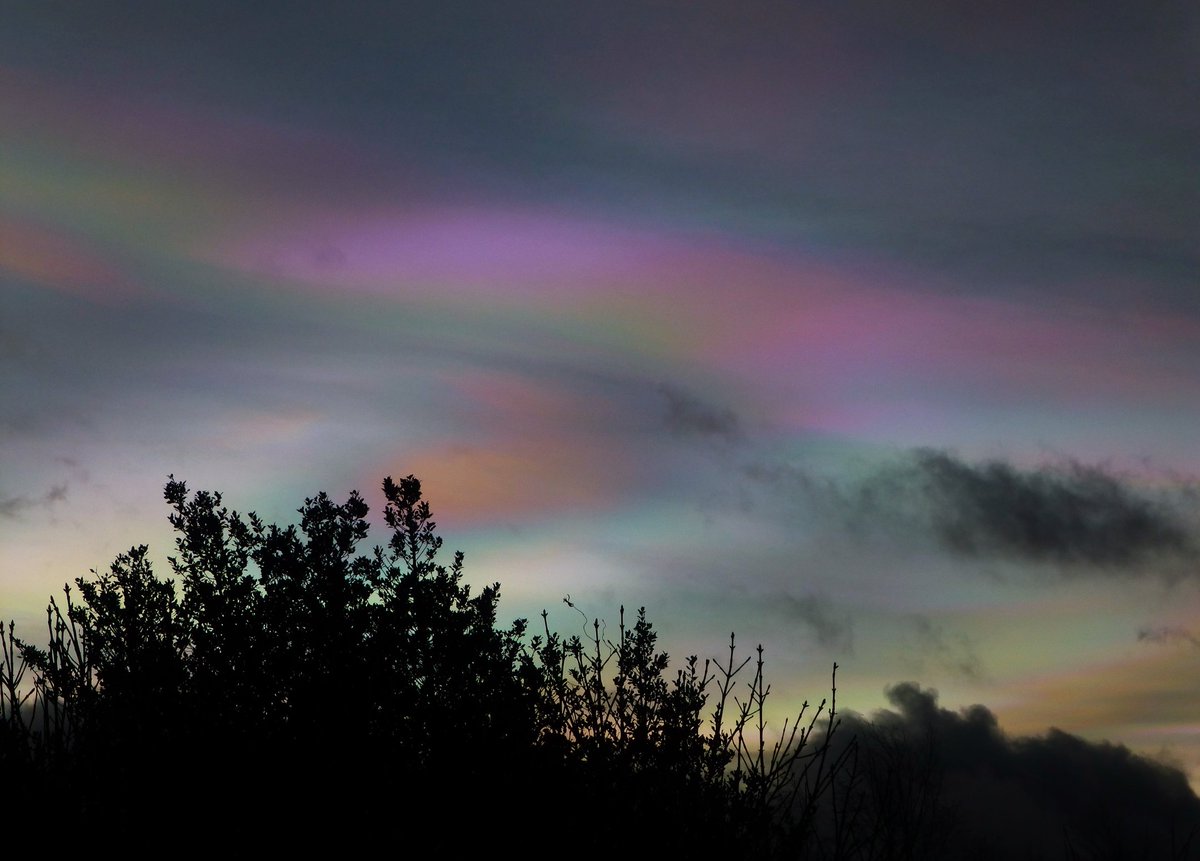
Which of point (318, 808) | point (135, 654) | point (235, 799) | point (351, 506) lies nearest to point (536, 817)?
point (318, 808)

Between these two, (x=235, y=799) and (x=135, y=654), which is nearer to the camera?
(x=235, y=799)

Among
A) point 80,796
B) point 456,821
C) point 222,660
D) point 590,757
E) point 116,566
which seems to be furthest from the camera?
point 116,566

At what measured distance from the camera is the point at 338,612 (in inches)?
591

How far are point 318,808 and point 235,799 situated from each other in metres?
0.85

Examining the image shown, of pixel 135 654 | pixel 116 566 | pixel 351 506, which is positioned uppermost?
pixel 351 506

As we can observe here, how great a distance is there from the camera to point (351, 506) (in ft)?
53.9

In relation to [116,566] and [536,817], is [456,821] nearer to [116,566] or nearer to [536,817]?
[536,817]

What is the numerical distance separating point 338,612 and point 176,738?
3.55 m

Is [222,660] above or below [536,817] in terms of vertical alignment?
above

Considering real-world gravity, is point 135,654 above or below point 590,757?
above

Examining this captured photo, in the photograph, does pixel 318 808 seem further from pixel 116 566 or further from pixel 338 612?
pixel 116 566

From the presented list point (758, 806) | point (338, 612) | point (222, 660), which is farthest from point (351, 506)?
point (758, 806)

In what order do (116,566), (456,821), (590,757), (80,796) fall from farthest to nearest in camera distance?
1. (116,566)
2. (456,821)
3. (590,757)
4. (80,796)

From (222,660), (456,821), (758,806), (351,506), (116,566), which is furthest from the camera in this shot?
(351,506)
